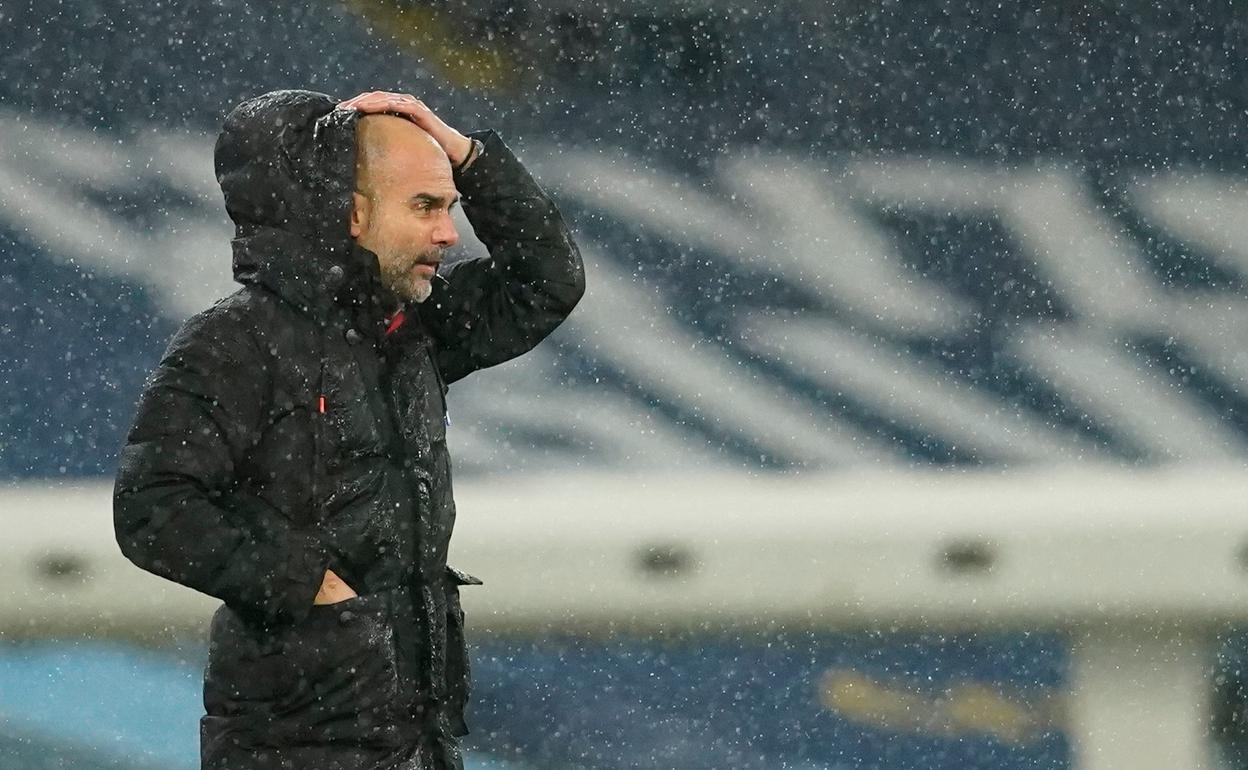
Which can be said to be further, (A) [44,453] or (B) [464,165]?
(A) [44,453]

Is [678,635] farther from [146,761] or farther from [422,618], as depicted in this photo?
[422,618]

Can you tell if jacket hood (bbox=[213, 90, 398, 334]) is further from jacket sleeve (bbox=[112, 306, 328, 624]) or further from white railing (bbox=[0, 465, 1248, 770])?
white railing (bbox=[0, 465, 1248, 770])

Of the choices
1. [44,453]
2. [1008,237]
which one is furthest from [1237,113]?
[44,453]

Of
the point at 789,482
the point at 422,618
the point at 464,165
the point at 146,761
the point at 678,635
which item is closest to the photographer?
the point at 422,618

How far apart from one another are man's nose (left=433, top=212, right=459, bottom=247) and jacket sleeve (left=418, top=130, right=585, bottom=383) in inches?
4.7

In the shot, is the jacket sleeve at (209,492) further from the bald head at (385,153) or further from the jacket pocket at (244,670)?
the bald head at (385,153)

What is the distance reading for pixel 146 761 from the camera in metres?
4.64

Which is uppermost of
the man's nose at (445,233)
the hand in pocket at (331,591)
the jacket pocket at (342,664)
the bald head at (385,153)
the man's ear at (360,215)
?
the bald head at (385,153)

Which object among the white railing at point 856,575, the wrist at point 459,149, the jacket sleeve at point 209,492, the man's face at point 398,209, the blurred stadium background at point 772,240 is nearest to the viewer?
the jacket sleeve at point 209,492

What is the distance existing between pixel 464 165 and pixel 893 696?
3.23 m

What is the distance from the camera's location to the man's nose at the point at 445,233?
169 centimetres

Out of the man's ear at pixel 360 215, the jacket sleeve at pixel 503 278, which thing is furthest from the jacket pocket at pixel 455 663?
the man's ear at pixel 360 215

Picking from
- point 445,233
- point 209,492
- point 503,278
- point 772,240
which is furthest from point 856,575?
point 209,492

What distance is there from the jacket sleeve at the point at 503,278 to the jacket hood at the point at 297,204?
0.62 feet
